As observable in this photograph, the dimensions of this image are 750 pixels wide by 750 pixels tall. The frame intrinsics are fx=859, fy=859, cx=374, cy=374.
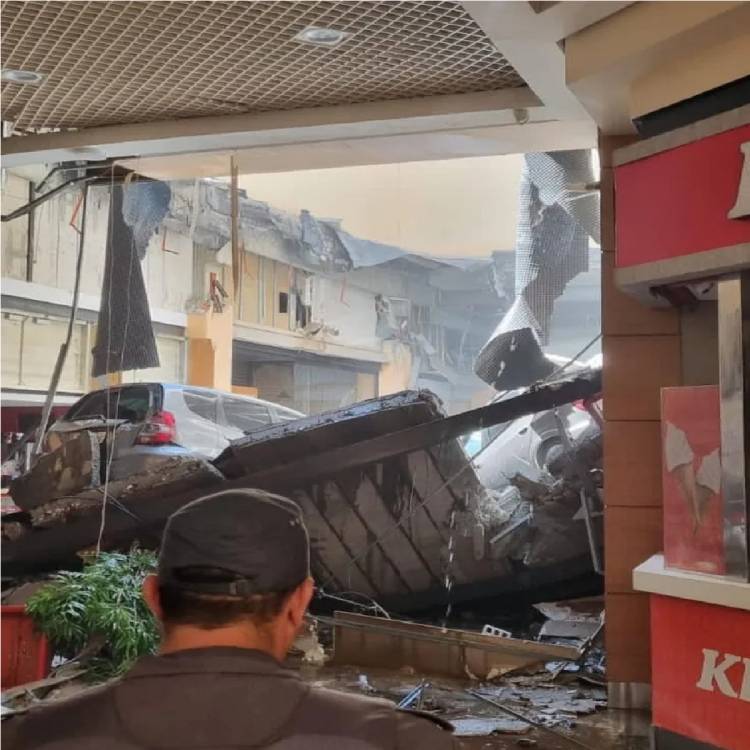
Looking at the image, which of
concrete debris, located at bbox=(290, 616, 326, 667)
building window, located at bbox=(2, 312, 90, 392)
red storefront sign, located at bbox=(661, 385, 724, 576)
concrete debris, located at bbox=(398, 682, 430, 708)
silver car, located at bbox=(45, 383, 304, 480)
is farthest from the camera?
silver car, located at bbox=(45, 383, 304, 480)

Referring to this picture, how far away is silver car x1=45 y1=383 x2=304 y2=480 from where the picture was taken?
3670 mm

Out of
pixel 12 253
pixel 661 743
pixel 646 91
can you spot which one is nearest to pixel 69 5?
pixel 12 253

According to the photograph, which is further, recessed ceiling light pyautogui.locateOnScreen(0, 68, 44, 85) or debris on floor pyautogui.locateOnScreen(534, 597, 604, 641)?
debris on floor pyautogui.locateOnScreen(534, 597, 604, 641)

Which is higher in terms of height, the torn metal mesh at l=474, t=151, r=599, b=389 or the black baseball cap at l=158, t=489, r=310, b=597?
the torn metal mesh at l=474, t=151, r=599, b=389

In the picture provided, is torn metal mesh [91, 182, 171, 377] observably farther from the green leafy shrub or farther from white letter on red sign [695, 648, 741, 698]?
white letter on red sign [695, 648, 741, 698]

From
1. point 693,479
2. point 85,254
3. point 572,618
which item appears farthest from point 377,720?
point 85,254

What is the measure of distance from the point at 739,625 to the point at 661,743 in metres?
0.48

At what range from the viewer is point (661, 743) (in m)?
2.51

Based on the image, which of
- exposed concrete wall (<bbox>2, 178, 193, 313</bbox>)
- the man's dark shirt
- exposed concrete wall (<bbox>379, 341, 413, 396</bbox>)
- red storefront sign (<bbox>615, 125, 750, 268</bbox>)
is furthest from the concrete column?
the man's dark shirt

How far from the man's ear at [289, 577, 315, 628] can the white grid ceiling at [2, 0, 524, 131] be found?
1936mm

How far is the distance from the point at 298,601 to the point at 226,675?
0.59 ft

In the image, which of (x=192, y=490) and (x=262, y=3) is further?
(x=192, y=490)

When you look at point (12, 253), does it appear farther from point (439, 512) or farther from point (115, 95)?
point (439, 512)

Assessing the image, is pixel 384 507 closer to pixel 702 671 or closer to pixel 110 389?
pixel 110 389
